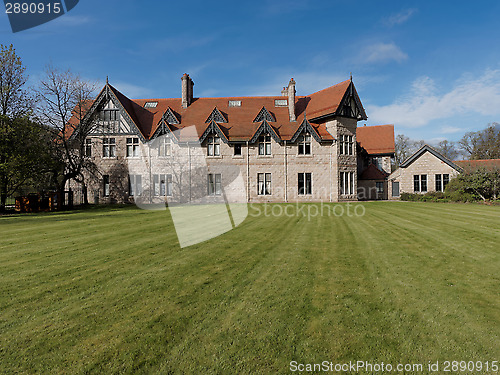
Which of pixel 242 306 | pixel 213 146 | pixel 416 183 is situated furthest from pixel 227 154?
pixel 242 306

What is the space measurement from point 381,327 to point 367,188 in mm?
37795

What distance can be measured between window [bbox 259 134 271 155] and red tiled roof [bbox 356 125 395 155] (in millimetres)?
19911

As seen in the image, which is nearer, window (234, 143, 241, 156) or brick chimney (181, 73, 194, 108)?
window (234, 143, 241, 156)

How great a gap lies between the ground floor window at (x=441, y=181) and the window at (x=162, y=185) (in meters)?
34.6

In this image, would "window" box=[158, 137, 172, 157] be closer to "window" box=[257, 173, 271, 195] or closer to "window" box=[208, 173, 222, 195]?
"window" box=[208, 173, 222, 195]

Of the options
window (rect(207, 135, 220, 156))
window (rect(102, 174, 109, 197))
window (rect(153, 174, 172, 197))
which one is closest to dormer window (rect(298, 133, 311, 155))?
window (rect(207, 135, 220, 156))

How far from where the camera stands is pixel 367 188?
3850cm

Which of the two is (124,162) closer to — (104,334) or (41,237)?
(41,237)

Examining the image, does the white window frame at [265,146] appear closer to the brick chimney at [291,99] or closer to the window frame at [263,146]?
the window frame at [263,146]

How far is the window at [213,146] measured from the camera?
3156 centimetres

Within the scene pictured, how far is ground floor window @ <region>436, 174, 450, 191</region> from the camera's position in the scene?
33.6 metres

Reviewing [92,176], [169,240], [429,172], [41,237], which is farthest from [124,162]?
[429,172]

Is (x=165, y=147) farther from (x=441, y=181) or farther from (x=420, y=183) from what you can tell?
(x=441, y=181)

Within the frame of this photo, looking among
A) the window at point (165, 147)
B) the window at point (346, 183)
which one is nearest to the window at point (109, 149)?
the window at point (165, 147)
